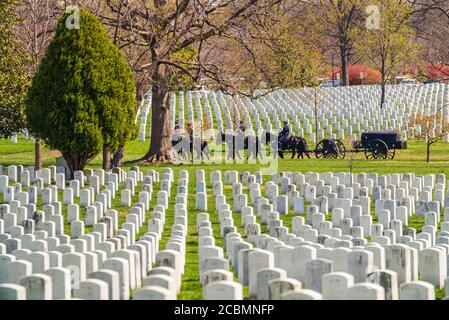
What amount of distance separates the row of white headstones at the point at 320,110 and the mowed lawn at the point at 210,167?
3863 mm

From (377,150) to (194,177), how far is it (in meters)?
8.54

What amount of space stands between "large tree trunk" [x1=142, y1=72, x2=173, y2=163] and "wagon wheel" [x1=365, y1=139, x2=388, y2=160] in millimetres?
5985

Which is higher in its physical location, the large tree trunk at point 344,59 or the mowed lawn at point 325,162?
the large tree trunk at point 344,59

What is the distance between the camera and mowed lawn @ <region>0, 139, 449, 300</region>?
14.8 m

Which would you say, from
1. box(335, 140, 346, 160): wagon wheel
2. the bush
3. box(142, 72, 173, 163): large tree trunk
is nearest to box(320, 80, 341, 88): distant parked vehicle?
box(335, 140, 346, 160): wagon wheel

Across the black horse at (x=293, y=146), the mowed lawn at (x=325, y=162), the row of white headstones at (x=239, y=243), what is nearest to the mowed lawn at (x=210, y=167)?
the mowed lawn at (x=325, y=162)

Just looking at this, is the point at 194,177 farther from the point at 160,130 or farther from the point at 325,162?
the point at 160,130

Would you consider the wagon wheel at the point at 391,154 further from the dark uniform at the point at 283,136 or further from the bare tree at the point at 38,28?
the bare tree at the point at 38,28

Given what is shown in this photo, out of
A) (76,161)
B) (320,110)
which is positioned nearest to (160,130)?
(76,161)

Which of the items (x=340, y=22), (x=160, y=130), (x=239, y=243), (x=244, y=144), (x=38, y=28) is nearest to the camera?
(x=239, y=243)

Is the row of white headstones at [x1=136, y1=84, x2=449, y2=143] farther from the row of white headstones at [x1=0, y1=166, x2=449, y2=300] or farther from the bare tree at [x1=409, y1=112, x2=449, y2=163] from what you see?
the row of white headstones at [x1=0, y1=166, x2=449, y2=300]

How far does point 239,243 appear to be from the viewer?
512 inches

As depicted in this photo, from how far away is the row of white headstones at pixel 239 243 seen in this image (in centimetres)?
983

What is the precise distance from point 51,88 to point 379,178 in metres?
7.37
